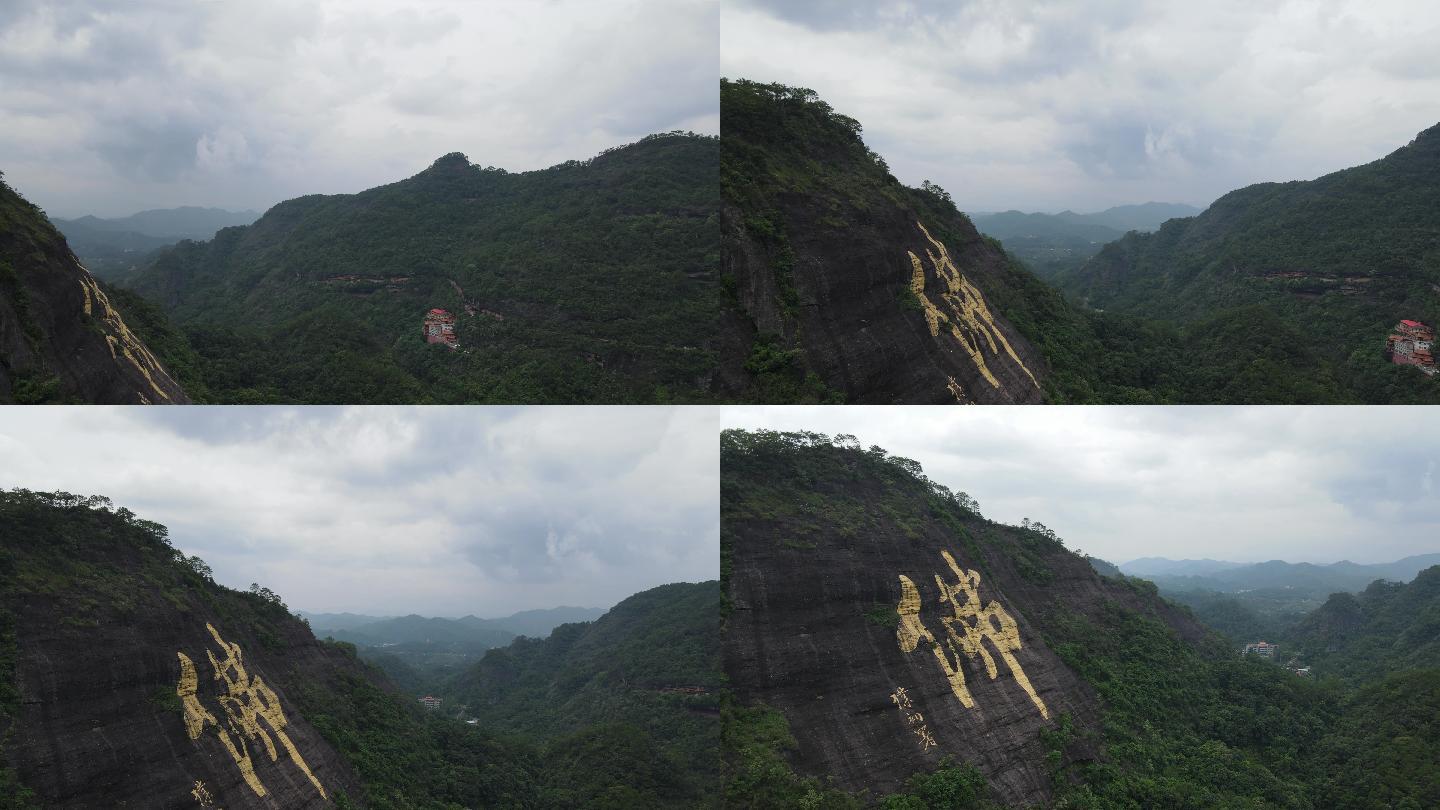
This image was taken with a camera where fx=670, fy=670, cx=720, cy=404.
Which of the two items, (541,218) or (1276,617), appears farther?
(1276,617)

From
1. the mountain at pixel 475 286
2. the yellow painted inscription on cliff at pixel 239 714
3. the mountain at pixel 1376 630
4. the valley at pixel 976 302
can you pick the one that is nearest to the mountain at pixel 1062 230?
the valley at pixel 976 302

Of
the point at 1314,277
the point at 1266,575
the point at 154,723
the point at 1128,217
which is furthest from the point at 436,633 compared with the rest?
the point at 1128,217

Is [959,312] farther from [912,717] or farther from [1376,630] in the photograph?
[1376,630]

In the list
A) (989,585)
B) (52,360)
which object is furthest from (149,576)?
(989,585)

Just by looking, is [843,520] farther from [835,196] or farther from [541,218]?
[541,218]

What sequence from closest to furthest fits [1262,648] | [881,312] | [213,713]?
[213,713] → [881,312] → [1262,648]

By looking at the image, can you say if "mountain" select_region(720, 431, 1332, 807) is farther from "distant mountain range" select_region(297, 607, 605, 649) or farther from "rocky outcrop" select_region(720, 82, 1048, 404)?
"distant mountain range" select_region(297, 607, 605, 649)

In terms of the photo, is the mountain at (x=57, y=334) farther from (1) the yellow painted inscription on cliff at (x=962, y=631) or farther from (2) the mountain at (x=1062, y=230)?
(2) the mountain at (x=1062, y=230)
